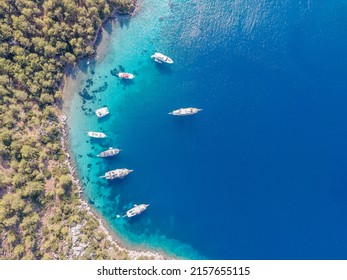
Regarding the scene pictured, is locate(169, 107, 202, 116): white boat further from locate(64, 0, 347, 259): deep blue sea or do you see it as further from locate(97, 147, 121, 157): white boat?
locate(97, 147, 121, 157): white boat

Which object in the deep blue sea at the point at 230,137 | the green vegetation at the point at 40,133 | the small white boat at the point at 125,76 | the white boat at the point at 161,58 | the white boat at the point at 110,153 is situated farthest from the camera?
the deep blue sea at the point at 230,137

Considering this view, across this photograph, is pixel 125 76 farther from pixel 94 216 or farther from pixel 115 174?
pixel 94 216

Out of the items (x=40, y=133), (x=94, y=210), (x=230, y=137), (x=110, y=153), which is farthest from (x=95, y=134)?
(x=230, y=137)

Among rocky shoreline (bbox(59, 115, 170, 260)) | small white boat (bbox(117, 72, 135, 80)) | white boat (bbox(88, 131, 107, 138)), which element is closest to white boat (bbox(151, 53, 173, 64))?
small white boat (bbox(117, 72, 135, 80))

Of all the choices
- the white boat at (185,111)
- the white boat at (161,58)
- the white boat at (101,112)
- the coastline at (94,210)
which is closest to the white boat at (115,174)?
the coastline at (94,210)

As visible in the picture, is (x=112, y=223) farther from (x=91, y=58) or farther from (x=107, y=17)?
(x=107, y=17)

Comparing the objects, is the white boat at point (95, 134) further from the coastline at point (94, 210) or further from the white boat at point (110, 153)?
the coastline at point (94, 210)

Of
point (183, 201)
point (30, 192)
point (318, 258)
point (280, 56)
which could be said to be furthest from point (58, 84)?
point (318, 258)
